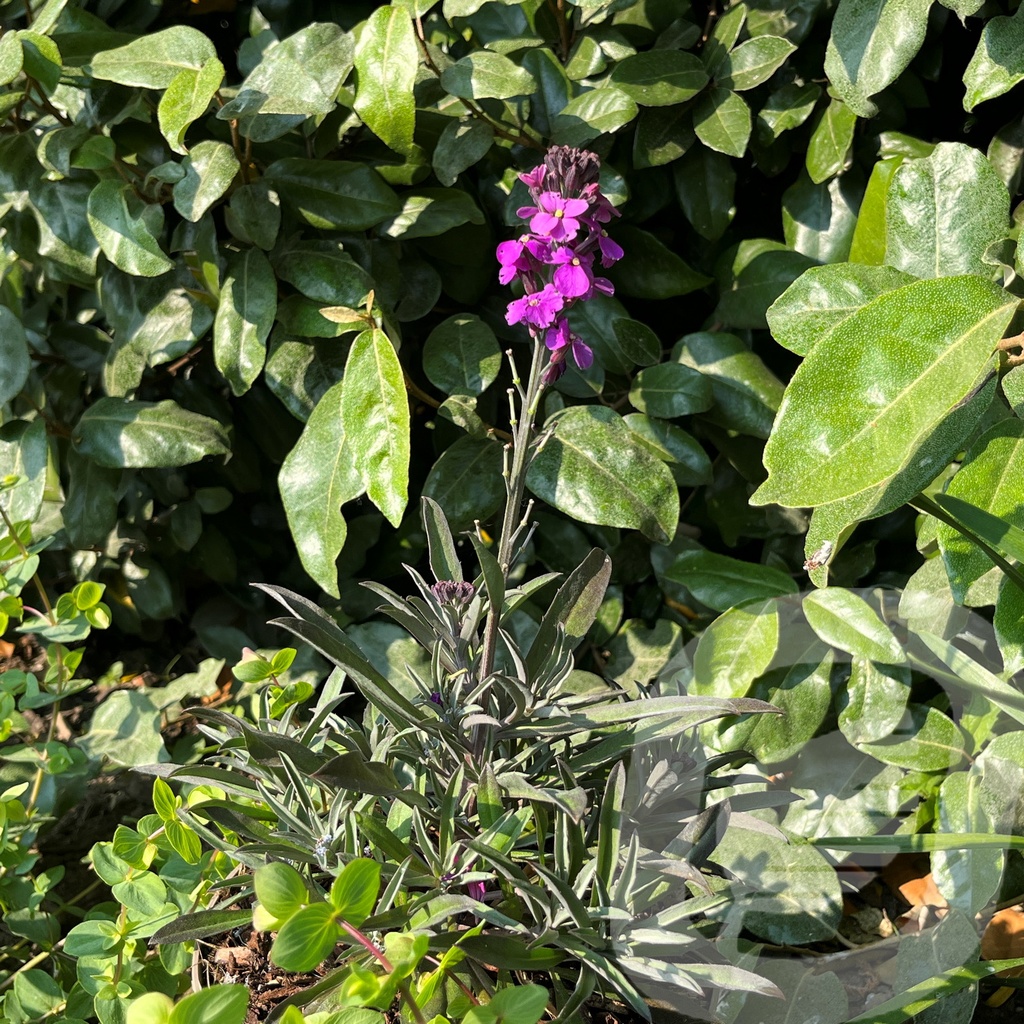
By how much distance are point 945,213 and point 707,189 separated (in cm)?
36

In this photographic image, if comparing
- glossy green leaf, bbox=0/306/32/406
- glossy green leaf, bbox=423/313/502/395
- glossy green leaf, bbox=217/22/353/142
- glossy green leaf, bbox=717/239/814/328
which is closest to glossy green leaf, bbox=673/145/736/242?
glossy green leaf, bbox=717/239/814/328

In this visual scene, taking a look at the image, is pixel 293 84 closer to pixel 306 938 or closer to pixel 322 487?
pixel 322 487

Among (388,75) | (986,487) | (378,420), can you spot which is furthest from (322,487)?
(986,487)

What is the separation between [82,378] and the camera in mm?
1464

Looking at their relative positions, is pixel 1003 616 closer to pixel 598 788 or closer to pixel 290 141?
pixel 598 788

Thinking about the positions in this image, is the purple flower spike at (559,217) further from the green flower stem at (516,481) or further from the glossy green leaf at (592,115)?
the glossy green leaf at (592,115)

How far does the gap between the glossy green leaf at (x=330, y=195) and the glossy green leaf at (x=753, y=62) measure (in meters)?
0.42

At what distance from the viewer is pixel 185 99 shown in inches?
41.4

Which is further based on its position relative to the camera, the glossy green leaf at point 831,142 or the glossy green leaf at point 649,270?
the glossy green leaf at point 649,270

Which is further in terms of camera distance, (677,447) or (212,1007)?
(677,447)

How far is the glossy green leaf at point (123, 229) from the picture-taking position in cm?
113

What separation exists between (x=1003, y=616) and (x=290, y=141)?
953 mm

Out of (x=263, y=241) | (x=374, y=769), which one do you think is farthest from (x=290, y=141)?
(x=374, y=769)

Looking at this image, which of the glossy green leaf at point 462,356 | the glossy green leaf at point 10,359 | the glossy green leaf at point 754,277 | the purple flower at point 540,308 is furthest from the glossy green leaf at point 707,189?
the glossy green leaf at point 10,359
